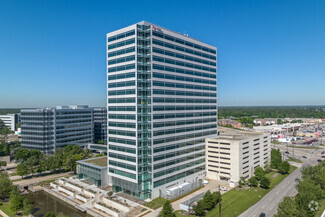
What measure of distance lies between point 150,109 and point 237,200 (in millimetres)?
41228

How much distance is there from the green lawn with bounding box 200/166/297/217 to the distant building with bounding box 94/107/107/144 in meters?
115

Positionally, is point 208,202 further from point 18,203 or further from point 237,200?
point 18,203

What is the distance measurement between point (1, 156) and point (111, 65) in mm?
103004

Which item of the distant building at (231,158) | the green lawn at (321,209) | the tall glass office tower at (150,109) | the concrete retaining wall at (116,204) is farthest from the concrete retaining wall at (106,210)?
the green lawn at (321,209)

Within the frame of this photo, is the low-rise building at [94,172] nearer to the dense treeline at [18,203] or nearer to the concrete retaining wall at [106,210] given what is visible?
the concrete retaining wall at [106,210]

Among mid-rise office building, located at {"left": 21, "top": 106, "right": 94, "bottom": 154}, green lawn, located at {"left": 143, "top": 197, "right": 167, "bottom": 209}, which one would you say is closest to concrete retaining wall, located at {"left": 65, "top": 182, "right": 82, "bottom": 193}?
green lawn, located at {"left": 143, "top": 197, "right": 167, "bottom": 209}

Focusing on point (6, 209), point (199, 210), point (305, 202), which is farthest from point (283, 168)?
point (6, 209)

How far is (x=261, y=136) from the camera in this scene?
109 meters

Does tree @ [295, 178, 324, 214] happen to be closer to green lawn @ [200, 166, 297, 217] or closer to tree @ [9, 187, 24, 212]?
green lawn @ [200, 166, 297, 217]

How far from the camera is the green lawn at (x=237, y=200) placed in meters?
65.8

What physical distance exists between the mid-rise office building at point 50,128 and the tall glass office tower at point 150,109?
231 ft

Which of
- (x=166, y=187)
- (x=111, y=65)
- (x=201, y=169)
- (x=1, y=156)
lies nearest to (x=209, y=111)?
(x=201, y=169)

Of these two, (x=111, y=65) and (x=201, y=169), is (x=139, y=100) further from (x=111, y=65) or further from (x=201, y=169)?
(x=201, y=169)

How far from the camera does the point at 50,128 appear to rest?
136m
